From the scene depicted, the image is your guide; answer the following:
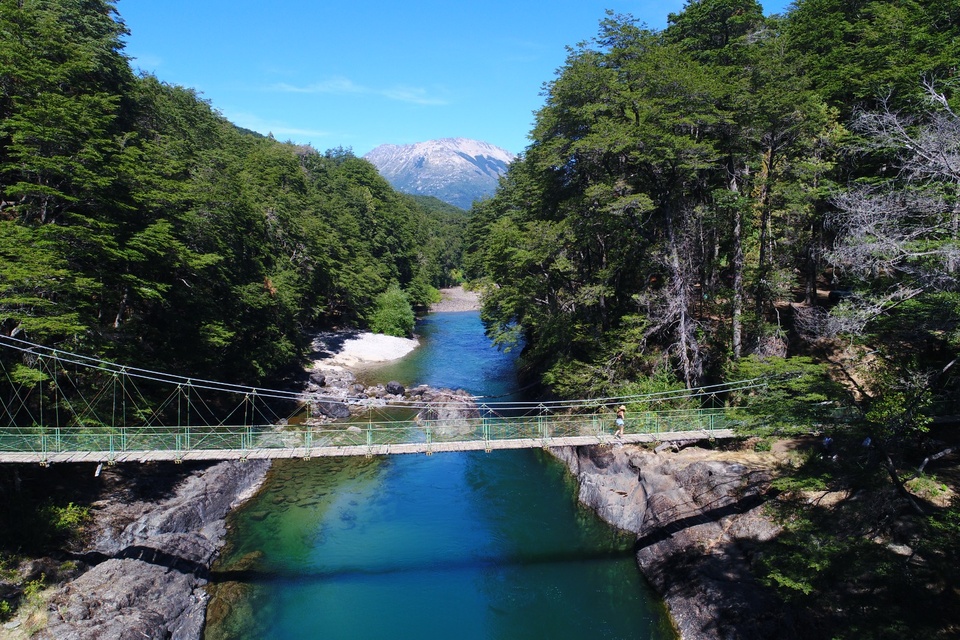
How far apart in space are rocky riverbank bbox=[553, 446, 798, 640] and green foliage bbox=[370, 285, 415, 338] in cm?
2687

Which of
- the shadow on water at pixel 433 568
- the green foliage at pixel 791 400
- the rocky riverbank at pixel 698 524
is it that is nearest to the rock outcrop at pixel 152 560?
the shadow on water at pixel 433 568

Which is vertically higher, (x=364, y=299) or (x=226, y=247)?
(x=226, y=247)

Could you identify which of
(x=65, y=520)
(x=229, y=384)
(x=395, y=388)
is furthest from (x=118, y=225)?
(x=395, y=388)

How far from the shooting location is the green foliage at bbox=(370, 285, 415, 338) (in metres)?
41.1

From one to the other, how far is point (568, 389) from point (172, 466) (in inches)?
516

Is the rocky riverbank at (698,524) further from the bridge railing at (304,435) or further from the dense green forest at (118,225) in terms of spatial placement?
the dense green forest at (118,225)

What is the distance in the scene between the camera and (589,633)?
10820 millimetres

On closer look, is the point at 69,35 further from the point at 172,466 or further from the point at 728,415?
the point at 728,415

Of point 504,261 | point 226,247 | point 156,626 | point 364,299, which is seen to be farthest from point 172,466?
point 364,299

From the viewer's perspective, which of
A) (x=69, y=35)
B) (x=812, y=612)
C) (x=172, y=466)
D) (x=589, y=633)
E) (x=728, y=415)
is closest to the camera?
(x=812, y=612)

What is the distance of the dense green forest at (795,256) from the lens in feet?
27.6

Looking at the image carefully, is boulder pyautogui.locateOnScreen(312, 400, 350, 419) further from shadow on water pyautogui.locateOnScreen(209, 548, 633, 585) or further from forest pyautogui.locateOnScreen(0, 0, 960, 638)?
shadow on water pyautogui.locateOnScreen(209, 548, 633, 585)

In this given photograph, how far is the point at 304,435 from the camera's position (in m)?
13.4

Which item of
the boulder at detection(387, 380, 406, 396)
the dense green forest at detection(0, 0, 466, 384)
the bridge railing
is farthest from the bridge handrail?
the boulder at detection(387, 380, 406, 396)
